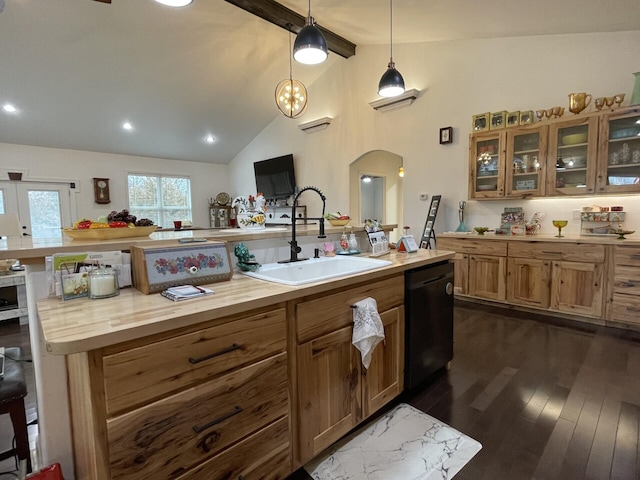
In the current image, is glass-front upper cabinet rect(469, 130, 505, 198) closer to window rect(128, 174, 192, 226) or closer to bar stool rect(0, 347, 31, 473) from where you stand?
bar stool rect(0, 347, 31, 473)

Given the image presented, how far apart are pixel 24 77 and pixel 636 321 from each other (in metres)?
7.82

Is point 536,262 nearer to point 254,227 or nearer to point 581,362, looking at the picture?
point 581,362

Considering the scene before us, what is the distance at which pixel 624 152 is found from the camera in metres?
3.13

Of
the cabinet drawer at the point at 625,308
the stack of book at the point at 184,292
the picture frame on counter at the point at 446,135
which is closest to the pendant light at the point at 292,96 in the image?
the picture frame on counter at the point at 446,135

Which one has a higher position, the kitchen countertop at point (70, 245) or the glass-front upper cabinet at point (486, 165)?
the glass-front upper cabinet at point (486, 165)

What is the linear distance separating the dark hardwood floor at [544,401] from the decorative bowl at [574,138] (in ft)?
6.21

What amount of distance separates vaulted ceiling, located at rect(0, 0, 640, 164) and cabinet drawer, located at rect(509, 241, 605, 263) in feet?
6.98

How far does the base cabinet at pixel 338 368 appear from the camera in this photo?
138cm

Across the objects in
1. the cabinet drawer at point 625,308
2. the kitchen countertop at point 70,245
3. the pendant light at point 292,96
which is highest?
the pendant light at point 292,96

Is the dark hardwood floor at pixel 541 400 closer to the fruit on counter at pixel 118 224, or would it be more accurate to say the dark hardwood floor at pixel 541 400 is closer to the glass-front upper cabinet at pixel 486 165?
the fruit on counter at pixel 118 224

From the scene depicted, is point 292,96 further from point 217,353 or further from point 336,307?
point 217,353

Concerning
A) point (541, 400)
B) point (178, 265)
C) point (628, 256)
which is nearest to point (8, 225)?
point (178, 265)

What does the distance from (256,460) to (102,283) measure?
90cm

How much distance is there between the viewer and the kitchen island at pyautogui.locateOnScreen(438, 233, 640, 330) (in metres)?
3.02
